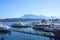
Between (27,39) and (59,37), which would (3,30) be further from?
(59,37)

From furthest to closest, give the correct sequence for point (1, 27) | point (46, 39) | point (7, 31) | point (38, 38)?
point (1, 27), point (7, 31), point (38, 38), point (46, 39)

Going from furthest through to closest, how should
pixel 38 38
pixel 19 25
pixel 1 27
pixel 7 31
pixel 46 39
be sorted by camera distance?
pixel 19 25 < pixel 1 27 < pixel 7 31 < pixel 38 38 < pixel 46 39

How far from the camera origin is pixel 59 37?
10656 mm

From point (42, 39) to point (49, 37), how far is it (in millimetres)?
628

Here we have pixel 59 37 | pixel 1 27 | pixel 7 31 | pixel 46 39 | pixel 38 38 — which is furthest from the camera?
pixel 1 27

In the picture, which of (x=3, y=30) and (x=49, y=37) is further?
(x=3, y=30)

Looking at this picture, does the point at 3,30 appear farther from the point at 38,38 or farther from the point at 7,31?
the point at 38,38

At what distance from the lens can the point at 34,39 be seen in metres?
12.4

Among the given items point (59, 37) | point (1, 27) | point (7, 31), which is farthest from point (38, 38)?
point (1, 27)

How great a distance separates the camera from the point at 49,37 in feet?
40.0

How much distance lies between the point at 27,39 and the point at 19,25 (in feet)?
54.7

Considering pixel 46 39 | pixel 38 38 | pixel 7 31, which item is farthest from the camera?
pixel 7 31

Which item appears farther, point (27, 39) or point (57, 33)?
point (27, 39)

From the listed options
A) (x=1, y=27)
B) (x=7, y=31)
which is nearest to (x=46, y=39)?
(x=7, y=31)
